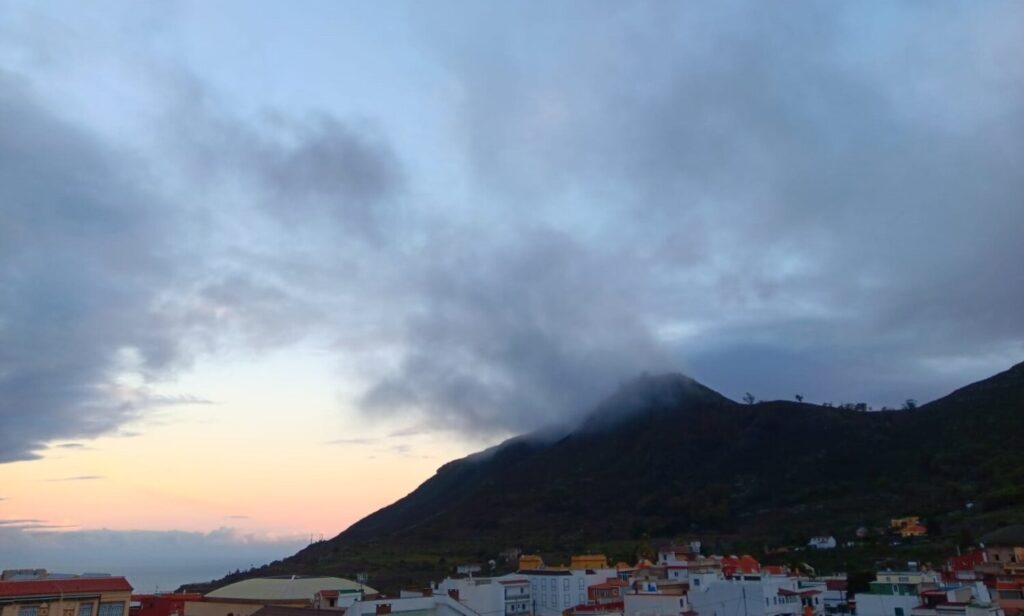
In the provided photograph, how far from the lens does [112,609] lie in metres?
35.5

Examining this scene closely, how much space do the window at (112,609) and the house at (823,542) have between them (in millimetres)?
83911

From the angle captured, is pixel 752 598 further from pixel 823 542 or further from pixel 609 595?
pixel 823 542

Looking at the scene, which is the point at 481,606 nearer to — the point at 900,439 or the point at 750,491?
the point at 750,491

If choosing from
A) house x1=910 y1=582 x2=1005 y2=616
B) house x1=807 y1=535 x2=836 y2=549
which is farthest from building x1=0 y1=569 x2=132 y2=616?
house x1=807 y1=535 x2=836 y2=549

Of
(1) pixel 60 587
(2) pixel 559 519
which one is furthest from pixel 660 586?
(2) pixel 559 519

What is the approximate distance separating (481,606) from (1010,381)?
5608 inches

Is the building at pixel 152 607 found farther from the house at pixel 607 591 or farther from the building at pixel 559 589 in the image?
the house at pixel 607 591

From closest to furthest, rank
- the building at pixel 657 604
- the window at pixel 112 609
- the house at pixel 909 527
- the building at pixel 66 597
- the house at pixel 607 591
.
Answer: the building at pixel 66 597 < the window at pixel 112 609 < the building at pixel 657 604 < the house at pixel 607 591 < the house at pixel 909 527

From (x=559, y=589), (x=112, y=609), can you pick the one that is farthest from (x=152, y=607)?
(x=559, y=589)

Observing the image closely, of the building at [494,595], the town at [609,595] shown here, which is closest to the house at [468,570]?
the town at [609,595]

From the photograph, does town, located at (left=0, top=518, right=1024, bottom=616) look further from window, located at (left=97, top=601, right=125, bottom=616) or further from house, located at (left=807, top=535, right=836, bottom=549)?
house, located at (left=807, top=535, right=836, bottom=549)

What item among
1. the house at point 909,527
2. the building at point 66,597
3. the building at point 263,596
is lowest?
the building at point 263,596

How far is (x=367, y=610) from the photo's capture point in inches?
1580

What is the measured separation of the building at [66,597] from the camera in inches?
1268
